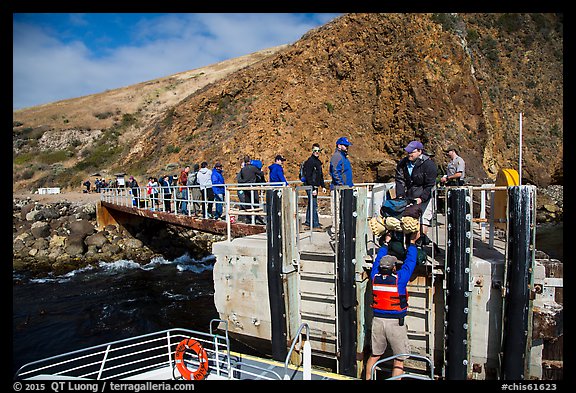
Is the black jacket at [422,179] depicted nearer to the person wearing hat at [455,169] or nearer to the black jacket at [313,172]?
the person wearing hat at [455,169]

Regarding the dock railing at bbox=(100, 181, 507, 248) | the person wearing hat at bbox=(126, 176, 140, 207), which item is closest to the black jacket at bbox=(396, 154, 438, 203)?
the dock railing at bbox=(100, 181, 507, 248)

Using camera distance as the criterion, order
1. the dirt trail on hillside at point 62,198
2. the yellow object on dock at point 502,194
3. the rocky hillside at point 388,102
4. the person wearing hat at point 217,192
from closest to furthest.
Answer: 1. the yellow object on dock at point 502,194
2. the person wearing hat at point 217,192
3. the rocky hillside at point 388,102
4. the dirt trail on hillside at point 62,198

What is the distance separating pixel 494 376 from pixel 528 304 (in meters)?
1.44

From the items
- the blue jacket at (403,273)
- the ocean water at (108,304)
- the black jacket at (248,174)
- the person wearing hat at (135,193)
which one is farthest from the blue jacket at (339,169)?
the person wearing hat at (135,193)

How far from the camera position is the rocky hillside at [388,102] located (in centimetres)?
2848

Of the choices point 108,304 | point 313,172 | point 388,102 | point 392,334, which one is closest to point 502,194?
point 392,334

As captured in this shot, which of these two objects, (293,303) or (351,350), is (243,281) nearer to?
(293,303)

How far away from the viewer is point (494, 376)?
20.6ft

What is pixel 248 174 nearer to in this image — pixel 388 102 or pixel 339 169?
pixel 339 169

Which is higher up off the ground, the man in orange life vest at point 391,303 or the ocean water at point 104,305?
the man in orange life vest at point 391,303

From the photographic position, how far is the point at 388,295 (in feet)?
19.2

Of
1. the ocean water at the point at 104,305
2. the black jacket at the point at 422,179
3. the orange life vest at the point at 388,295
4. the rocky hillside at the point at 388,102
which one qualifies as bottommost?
the ocean water at the point at 104,305
